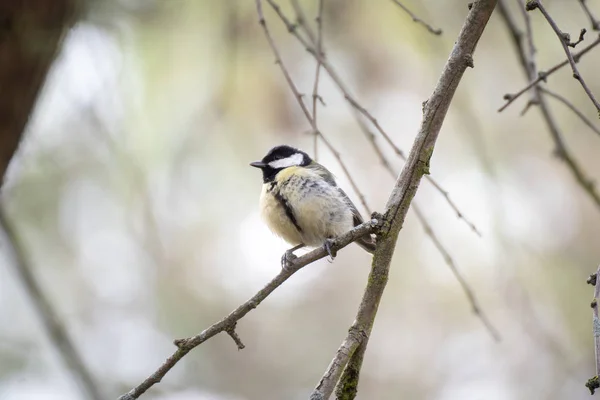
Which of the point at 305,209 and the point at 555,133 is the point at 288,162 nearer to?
the point at 305,209

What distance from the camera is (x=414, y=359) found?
5223 millimetres

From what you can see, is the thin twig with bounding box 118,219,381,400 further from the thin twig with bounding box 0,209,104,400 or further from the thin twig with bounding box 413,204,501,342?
the thin twig with bounding box 0,209,104,400

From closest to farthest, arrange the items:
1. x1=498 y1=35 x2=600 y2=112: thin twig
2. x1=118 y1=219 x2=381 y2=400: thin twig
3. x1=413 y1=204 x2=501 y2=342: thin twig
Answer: x1=118 y1=219 x2=381 y2=400: thin twig
x1=498 y1=35 x2=600 y2=112: thin twig
x1=413 y1=204 x2=501 y2=342: thin twig

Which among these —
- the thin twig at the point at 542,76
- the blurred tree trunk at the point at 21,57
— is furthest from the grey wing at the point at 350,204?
the blurred tree trunk at the point at 21,57

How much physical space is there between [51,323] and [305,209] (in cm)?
105

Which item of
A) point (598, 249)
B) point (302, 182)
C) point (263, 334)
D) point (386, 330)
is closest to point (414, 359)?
point (386, 330)

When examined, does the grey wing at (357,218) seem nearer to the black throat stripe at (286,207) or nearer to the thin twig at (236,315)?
the black throat stripe at (286,207)

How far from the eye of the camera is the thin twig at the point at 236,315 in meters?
1.44

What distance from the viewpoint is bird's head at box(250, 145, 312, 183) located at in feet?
10.3

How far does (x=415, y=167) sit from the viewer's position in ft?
5.17

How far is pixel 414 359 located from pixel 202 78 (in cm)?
294

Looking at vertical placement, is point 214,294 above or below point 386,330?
above

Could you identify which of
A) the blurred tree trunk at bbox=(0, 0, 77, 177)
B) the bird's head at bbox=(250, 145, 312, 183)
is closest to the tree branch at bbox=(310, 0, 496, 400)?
the blurred tree trunk at bbox=(0, 0, 77, 177)

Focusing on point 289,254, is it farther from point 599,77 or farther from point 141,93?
point 599,77
